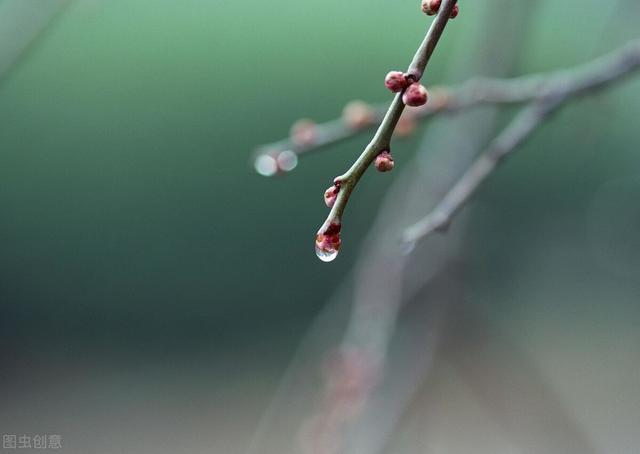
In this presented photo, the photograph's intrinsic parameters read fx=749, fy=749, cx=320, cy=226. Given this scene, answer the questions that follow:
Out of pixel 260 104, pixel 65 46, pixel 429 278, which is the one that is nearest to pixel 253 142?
pixel 260 104

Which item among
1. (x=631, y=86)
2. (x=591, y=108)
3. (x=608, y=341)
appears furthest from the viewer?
(x=608, y=341)

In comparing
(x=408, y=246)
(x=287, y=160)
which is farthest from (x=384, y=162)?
(x=287, y=160)

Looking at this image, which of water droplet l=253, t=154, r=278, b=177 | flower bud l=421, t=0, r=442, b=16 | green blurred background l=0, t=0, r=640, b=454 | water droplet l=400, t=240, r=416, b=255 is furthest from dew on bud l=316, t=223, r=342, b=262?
green blurred background l=0, t=0, r=640, b=454

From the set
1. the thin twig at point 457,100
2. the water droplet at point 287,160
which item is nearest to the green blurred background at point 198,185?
the thin twig at point 457,100

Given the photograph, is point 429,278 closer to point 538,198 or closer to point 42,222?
point 538,198

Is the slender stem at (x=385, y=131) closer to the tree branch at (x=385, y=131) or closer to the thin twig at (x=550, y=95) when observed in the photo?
the tree branch at (x=385, y=131)

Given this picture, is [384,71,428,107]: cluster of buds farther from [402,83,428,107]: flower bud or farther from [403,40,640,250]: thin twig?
[403,40,640,250]: thin twig

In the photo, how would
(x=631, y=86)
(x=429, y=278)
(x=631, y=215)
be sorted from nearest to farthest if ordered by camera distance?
(x=429, y=278)
(x=631, y=215)
(x=631, y=86)
